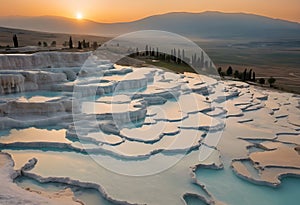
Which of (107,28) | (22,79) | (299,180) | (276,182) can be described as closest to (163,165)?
(276,182)

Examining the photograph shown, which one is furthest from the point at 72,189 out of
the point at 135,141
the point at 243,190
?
the point at 243,190

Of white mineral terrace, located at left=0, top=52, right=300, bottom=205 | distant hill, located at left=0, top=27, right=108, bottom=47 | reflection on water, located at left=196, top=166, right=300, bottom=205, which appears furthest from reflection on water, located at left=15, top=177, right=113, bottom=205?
distant hill, located at left=0, top=27, right=108, bottom=47

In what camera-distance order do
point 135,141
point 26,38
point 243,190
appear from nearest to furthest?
point 243,190
point 135,141
point 26,38

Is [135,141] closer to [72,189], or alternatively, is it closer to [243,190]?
[72,189]

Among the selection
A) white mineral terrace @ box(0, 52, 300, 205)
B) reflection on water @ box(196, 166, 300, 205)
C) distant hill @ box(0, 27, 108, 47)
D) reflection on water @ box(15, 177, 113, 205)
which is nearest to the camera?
reflection on water @ box(15, 177, 113, 205)

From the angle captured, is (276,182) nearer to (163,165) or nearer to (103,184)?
(163,165)

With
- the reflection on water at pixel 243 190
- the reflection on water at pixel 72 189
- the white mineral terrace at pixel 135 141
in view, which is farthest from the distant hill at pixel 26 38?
the reflection on water at pixel 243 190

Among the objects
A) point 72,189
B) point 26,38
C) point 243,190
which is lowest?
point 243,190

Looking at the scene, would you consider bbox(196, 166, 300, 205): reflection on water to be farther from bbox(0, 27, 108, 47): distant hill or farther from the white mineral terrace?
bbox(0, 27, 108, 47): distant hill

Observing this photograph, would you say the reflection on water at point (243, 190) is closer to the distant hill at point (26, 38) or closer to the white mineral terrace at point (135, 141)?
the white mineral terrace at point (135, 141)
